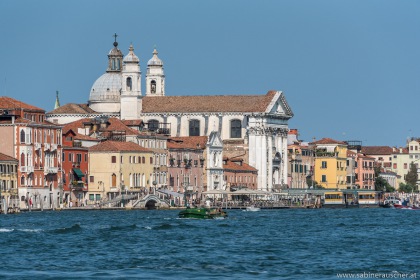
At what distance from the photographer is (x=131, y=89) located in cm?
15725

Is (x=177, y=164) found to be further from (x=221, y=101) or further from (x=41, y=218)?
(x=41, y=218)

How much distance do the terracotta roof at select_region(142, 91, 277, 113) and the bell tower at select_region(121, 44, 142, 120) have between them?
1.49 meters

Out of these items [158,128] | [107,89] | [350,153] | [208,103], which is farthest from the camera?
[350,153]

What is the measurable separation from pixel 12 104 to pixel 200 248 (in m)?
54.1

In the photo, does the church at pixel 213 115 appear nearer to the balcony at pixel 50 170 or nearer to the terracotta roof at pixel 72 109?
the terracotta roof at pixel 72 109

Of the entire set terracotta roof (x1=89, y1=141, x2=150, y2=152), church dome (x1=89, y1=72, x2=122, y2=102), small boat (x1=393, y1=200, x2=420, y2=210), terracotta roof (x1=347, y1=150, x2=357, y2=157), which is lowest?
small boat (x1=393, y1=200, x2=420, y2=210)

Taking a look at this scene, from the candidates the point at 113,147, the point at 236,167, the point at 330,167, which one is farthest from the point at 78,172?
the point at 330,167

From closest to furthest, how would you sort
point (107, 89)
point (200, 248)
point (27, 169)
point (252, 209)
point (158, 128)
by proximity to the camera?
1. point (200, 248)
2. point (27, 169)
3. point (252, 209)
4. point (158, 128)
5. point (107, 89)

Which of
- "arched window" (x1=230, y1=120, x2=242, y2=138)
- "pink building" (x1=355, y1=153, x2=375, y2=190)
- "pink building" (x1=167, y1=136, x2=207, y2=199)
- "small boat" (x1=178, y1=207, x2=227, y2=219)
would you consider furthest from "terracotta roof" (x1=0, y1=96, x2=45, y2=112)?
"pink building" (x1=355, y1=153, x2=375, y2=190)

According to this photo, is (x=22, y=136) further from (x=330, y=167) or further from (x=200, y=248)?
(x=330, y=167)

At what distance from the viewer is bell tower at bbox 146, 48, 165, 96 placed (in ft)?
557

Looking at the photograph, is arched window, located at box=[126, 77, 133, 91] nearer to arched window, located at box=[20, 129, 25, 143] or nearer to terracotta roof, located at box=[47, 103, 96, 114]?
terracotta roof, located at box=[47, 103, 96, 114]

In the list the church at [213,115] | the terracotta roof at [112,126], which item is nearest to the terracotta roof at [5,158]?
the terracotta roof at [112,126]

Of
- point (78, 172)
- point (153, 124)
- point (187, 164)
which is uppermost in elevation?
point (153, 124)
